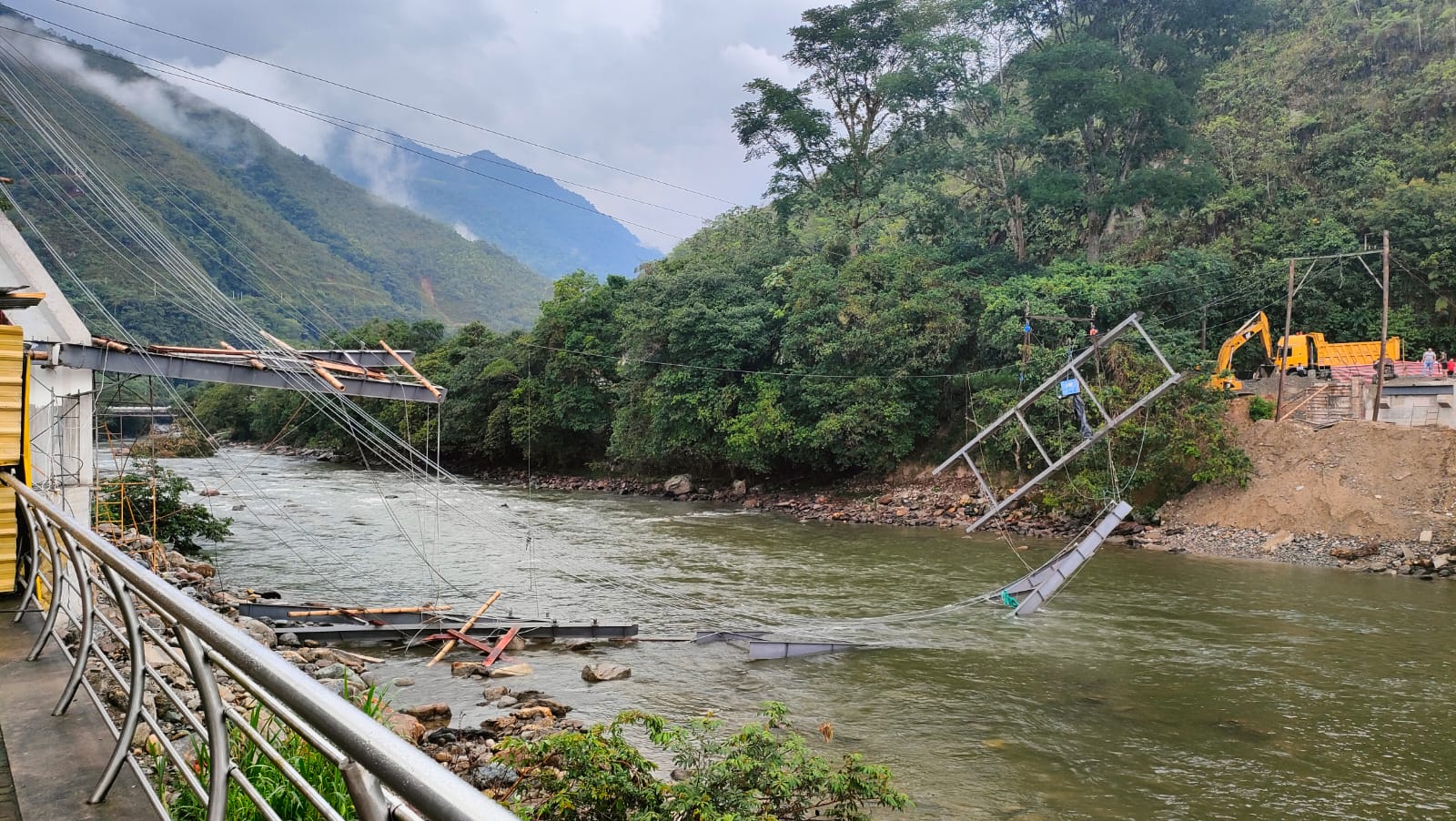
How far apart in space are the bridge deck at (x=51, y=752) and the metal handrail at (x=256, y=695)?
0.12 metres

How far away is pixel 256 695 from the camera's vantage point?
1.79m

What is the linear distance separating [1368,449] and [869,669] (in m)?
16.9

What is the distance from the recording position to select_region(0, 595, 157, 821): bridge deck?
9.57 feet

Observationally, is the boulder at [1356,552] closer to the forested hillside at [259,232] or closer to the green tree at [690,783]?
the green tree at [690,783]

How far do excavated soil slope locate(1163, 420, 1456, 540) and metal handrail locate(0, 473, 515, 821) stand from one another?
23.7 m

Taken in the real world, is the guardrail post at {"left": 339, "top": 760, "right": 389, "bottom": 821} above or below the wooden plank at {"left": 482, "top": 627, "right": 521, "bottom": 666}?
above

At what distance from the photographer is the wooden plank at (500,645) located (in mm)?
11944

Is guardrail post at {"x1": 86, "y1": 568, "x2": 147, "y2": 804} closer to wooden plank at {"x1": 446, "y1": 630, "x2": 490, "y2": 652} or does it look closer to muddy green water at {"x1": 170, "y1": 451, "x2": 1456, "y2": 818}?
muddy green water at {"x1": 170, "y1": 451, "x2": 1456, "y2": 818}

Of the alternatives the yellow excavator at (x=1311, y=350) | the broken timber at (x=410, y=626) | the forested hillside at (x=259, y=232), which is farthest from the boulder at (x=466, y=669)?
the forested hillside at (x=259, y=232)

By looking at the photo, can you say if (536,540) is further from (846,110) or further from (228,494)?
(846,110)

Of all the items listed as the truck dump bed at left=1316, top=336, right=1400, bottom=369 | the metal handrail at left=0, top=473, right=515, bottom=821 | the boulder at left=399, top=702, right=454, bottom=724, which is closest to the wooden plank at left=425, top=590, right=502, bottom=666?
the boulder at left=399, top=702, right=454, bottom=724

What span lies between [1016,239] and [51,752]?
33.2 m

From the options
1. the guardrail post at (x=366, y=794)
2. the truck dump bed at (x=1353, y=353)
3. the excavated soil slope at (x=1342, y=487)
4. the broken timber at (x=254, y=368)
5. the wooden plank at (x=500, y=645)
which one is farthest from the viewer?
the truck dump bed at (x=1353, y=353)

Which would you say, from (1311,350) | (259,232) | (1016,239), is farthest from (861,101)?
(259,232)
